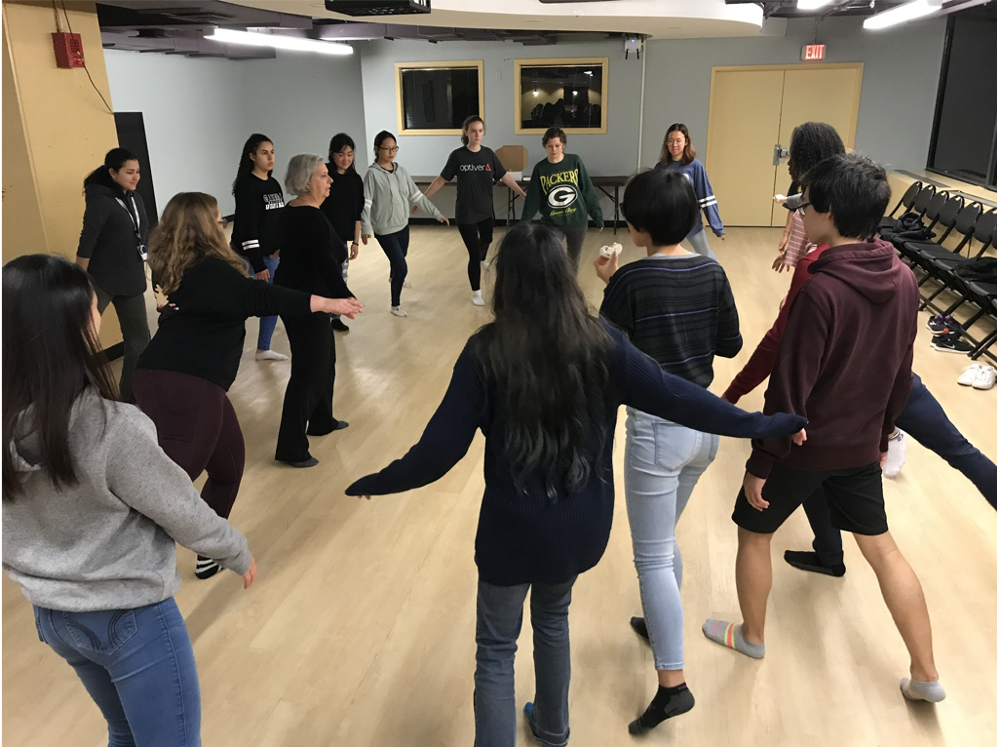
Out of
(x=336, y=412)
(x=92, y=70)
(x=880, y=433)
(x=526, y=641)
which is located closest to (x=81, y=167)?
(x=92, y=70)

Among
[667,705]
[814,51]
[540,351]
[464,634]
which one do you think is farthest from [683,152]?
[814,51]

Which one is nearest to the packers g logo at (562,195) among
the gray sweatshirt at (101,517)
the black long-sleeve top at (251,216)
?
the black long-sleeve top at (251,216)

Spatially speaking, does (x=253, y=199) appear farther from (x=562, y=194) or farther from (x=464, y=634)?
(x=464, y=634)

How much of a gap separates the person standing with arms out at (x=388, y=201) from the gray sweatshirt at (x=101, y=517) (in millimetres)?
4900

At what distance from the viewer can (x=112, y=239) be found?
455 cm

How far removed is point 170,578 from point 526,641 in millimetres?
1416

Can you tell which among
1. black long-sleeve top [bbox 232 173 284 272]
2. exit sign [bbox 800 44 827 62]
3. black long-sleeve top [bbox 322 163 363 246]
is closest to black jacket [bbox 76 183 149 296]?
black long-sleeve top [bbox 232 173 284 272]

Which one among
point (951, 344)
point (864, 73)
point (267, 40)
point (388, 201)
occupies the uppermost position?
point (267, 40)

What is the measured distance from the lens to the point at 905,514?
3.48 m

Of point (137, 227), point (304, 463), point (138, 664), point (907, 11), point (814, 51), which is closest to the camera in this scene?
point (138, 664)

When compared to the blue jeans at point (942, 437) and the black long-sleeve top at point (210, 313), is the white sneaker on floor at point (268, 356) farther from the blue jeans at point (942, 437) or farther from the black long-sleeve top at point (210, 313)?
the blue jeans at point (942, 437)

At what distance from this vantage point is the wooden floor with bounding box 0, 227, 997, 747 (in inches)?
91.1

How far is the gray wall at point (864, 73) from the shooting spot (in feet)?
33.2

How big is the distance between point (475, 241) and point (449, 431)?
5.39 metres
